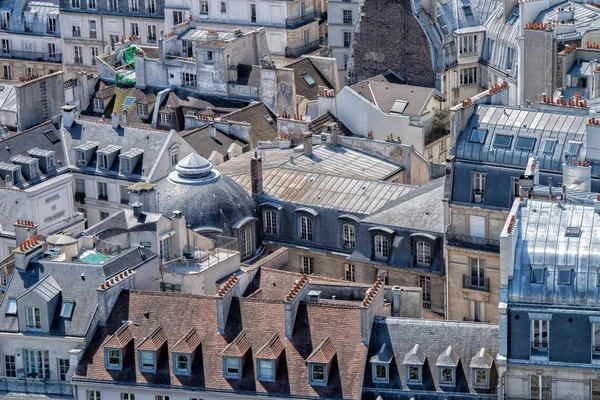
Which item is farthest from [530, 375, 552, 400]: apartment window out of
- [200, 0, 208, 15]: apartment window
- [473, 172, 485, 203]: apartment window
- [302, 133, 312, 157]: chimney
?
[200, 0, 208, 15]: apartment window

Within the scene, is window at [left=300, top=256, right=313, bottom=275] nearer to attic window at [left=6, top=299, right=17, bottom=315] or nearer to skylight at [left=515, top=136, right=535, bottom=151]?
skylight at [left=515, top=136, right=535, bottom=151]

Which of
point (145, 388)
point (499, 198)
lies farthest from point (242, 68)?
point (145, 388)

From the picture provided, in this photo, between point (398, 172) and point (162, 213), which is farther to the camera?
point (398, 172)

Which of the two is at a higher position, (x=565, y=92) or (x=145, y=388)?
(x=565, y=92)

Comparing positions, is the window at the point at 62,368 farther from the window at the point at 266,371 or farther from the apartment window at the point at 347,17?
the apartment window at the point at 347,17

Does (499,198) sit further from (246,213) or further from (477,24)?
(477,24)

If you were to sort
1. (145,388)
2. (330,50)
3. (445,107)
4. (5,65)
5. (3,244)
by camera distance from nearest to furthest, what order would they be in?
(145,388), (3,244), (445,107), (330,50), (5,65)

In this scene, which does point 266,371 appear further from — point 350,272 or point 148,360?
point 350,272
